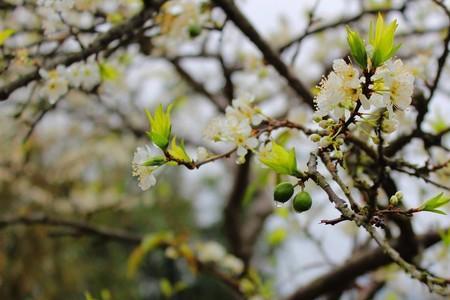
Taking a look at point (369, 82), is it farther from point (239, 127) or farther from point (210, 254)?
point (210, 254)

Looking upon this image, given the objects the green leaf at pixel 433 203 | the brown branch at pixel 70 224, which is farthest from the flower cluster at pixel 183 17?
the brown branch at pixel 70 224

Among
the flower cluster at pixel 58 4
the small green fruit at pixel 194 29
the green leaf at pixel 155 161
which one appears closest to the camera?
Result: the green leaf at pixel 155 161

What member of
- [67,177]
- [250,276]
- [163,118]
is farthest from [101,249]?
[163,118]

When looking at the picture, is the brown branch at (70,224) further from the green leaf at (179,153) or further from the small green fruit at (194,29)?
the green leaf at (179,153)

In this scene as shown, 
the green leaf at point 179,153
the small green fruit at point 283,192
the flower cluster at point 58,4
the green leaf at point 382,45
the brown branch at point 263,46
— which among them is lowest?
the brown branch at point 263,46

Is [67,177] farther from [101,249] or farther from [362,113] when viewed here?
[362,113]

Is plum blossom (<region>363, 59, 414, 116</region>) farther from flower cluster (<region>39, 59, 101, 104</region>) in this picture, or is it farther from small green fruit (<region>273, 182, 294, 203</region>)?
flower cluster (<region>39, 59, 101, 104</region>)

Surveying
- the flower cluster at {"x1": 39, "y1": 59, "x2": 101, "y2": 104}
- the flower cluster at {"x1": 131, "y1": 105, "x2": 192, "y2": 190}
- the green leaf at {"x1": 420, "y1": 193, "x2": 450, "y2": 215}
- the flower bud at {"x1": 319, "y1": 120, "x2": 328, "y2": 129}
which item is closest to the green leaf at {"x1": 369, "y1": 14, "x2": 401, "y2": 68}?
→ the flower bud at {"x1": 319, "y1": 120, "x2": 328, "y2": 129}
